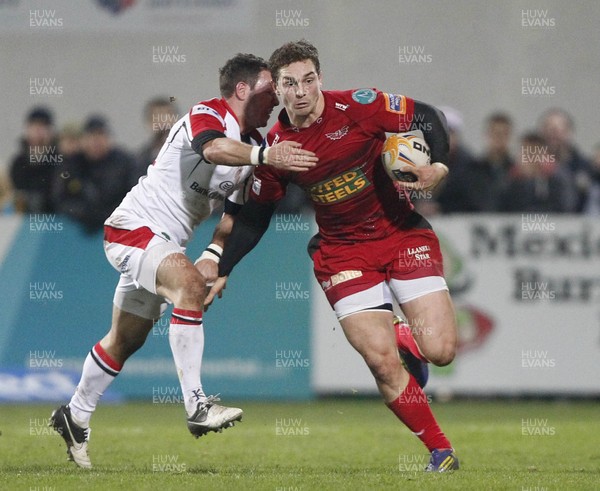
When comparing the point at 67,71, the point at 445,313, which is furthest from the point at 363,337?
the point at 67,71

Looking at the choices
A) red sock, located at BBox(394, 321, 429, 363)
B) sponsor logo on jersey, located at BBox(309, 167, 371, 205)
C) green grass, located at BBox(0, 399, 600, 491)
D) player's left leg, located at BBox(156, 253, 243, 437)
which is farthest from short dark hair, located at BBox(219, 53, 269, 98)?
green grass, located at BBox(0, 399, 600, 491)

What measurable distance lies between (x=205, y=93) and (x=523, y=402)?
6.46 m

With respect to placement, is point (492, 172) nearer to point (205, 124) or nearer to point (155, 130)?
point (155, 130)

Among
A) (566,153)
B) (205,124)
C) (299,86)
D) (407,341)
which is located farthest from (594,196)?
(205,124)

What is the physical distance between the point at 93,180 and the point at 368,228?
6005 millimetres

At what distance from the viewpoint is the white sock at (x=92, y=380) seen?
353 inches

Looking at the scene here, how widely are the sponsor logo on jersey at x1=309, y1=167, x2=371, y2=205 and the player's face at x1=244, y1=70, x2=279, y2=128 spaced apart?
631 mm

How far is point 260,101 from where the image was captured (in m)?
8.55

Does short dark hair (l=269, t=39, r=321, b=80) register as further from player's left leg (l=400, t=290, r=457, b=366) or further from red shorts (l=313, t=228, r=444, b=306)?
player's left leg (l=400, t=290, r=457, b=366)

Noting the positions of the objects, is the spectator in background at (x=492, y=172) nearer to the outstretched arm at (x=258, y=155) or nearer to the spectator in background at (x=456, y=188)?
the spectator in background at (x=456, y=188)

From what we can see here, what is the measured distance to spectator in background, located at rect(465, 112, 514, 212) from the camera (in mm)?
14039

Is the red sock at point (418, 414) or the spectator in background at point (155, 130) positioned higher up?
the spectator in background at point (155, 130)

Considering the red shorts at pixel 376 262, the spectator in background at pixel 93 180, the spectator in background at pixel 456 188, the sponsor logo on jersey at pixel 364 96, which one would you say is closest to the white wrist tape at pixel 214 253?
the red shorts at pixel 376 262

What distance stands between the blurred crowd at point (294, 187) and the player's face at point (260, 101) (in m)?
5.24
